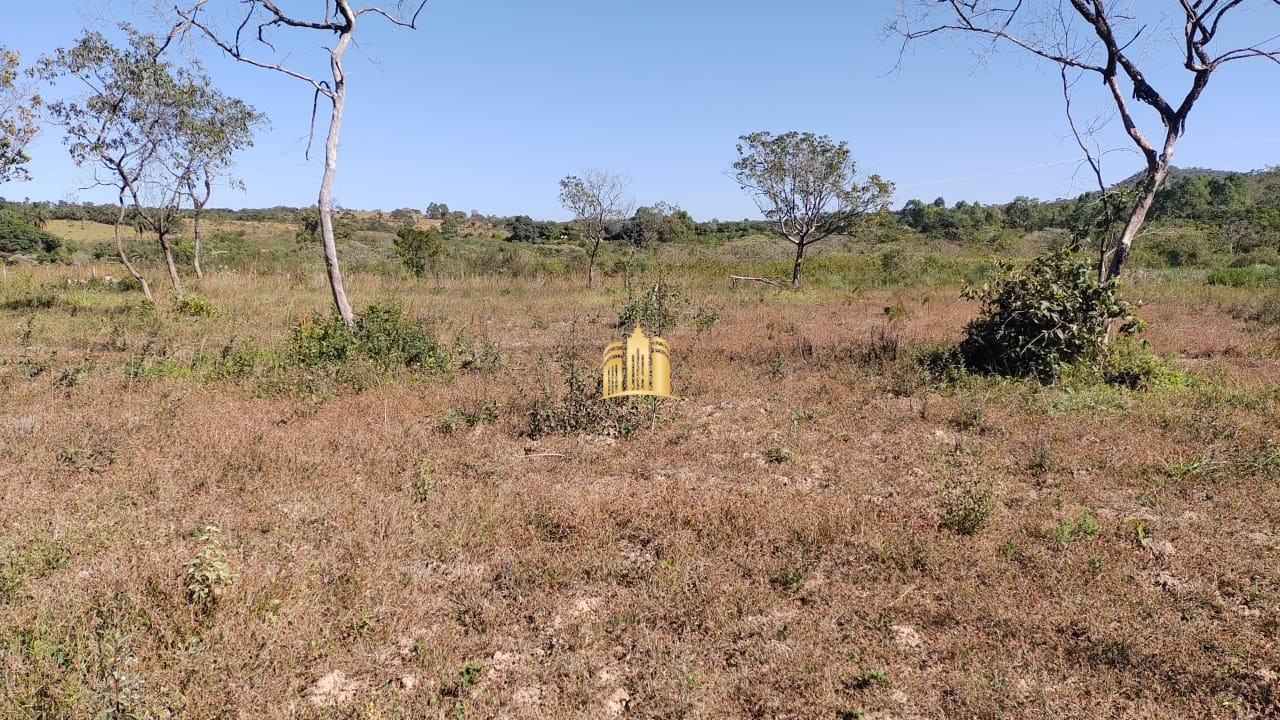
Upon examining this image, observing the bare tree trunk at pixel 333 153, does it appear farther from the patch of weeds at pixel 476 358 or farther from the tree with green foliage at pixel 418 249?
the tree with green foliage at pixel 418 249

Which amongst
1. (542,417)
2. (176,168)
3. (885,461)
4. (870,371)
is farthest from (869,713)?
(176,168)

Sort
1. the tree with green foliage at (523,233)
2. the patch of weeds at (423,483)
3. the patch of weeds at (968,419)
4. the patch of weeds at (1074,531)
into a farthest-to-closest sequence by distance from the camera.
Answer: the tree with green foliage at (523,233), the patch of weeds at (968,419), the patch of weeds at (423,483), the patch of weeds at (1074,531)

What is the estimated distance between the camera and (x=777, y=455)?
19.9 ft

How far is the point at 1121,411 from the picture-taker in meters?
7.07

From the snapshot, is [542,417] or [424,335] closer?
[542,417]

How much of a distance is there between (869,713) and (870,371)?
22.6ft

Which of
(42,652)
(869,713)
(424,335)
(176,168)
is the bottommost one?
(869,713)

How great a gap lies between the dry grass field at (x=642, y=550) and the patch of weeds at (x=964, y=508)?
23 mm

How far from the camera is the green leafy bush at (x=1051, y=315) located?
8.30 metres

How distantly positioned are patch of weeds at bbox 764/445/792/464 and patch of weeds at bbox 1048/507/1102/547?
2.22 m

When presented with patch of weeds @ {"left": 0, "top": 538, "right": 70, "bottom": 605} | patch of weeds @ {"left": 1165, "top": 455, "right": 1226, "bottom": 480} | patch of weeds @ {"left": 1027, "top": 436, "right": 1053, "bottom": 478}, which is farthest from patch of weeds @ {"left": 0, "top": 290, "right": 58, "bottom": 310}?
patch of weeds @ {"left": 1165, "top": 455, "right": 1226, "bottom": 480}

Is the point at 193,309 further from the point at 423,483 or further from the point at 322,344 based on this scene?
the point at 423,483

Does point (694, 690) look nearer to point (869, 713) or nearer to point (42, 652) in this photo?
point (869, 713)

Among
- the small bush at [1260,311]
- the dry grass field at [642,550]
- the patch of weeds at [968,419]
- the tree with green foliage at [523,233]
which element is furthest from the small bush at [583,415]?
the tree with green foliage at [523,233]
